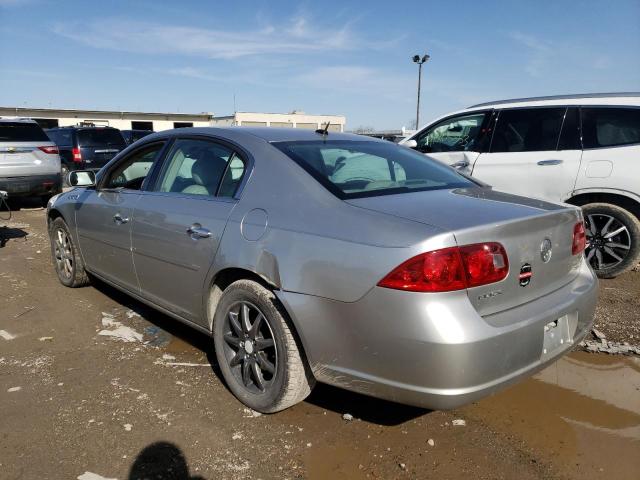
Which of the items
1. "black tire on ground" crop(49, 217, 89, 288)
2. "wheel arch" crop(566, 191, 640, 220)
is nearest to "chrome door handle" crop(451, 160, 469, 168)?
→ "wheel arch" crop(566, 191, 640, 220)

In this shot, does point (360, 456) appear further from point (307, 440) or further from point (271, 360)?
point (271, 360)

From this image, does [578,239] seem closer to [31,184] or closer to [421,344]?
[421,344]

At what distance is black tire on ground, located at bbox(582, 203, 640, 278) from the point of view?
5078mm

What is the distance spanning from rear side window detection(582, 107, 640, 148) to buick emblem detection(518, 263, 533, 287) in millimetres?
3497

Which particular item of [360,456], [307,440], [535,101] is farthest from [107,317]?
[535,101]

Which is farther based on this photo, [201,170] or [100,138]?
[100,138]

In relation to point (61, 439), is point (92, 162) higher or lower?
higher

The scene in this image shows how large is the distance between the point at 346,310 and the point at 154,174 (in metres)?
2.09

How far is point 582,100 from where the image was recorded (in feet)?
17.7

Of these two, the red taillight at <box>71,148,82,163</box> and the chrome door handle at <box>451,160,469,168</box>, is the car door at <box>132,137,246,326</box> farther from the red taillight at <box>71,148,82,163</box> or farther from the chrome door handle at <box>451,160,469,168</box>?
the red taillight at <box>71,148,82,163</box>

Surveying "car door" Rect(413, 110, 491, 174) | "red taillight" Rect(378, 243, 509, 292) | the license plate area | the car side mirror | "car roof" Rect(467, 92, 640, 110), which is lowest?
the license plate area

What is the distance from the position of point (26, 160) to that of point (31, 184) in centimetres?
44

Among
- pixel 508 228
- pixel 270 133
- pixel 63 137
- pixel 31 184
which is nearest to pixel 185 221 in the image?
pixel 270 133

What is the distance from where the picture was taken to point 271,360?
2820 millimetres
